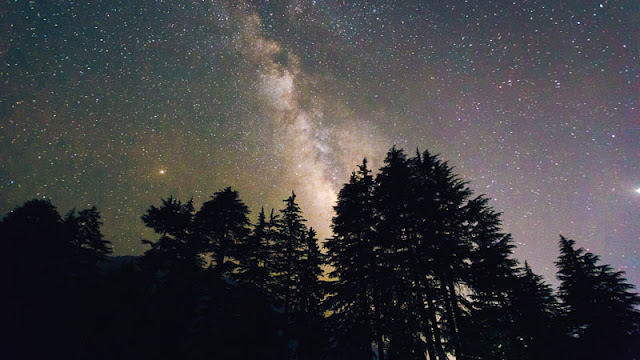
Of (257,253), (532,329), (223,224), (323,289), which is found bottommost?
(532,329)

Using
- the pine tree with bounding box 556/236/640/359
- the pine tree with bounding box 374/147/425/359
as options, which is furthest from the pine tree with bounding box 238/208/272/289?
the pine tree with bounding box 556/236/640/359

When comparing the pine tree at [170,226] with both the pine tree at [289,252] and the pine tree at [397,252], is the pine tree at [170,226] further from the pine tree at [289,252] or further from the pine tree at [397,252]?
the pine tree at [397,252]

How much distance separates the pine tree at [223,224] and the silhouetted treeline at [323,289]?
0.12 m

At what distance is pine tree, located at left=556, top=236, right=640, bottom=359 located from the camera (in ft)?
60.5

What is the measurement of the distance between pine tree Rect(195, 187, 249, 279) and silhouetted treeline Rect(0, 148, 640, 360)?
Answer: 12cm

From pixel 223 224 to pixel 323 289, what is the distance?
45.5ft

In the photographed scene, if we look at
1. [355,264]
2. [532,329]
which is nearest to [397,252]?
[355,264]

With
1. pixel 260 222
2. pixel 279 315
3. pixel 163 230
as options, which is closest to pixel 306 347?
pixel 279 315

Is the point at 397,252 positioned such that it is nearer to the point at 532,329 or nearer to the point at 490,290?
the point at 490,290

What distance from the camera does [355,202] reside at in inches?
652

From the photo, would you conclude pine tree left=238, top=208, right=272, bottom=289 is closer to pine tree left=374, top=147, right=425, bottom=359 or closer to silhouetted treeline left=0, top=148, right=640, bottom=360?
silhouetted treeline left=0, top=148, right=640, bottom=360

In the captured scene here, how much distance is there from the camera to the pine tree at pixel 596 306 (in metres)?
18.5

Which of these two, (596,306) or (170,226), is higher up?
(170,226)

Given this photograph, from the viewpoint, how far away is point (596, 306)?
20.0 m
